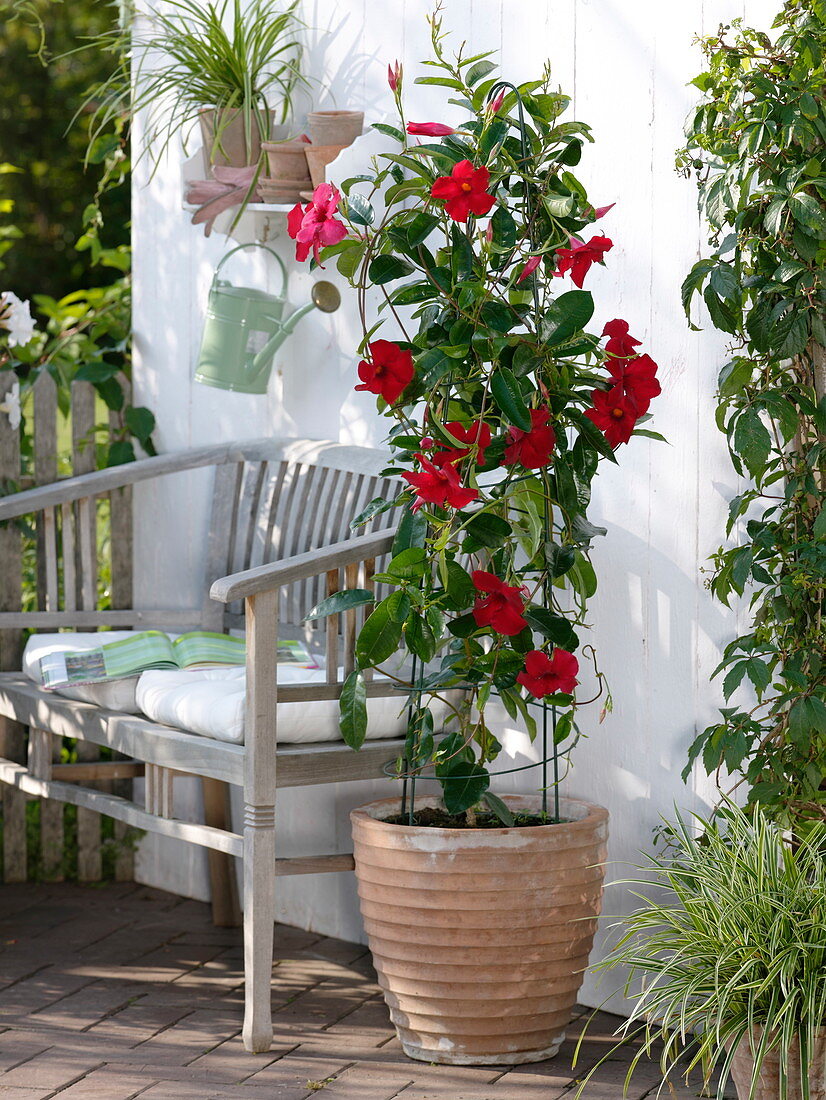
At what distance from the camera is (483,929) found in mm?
2428

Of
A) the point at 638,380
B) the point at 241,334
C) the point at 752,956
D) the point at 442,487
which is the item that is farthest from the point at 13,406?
the point at 752,956

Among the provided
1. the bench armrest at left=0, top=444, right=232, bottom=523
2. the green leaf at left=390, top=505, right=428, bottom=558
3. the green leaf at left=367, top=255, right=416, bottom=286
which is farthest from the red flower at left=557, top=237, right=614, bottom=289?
the bench armrest at left=0, top=444, right=232, bottom=523

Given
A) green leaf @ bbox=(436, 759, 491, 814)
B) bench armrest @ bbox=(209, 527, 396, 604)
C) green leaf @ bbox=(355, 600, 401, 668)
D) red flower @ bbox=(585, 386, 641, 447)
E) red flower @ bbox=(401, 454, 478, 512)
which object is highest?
red flower @ bbox=(585, 386, 641, 447)

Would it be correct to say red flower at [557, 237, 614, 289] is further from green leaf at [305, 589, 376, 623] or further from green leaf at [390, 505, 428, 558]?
green leaf at [305, 589, 376, 623]

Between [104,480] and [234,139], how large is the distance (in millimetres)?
838

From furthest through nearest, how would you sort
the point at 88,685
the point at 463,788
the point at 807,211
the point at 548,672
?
the point at 88,685 → the point at 463,788 → the point at 548,672 → the point at 807,211

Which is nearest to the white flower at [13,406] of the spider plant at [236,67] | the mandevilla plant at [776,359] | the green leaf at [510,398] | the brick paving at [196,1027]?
the spider plant at [236,67]

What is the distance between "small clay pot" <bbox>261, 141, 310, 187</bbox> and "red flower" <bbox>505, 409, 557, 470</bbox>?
1.11 meters

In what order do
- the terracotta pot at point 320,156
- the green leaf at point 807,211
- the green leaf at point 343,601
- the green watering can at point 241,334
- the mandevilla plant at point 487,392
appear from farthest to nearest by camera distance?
1. the green watering can at point 241,334
2. the terracotta pot at point 320,156
3. the green leaf at point 343,601
4. the mandevilla plant at point 487,392
5. the green leaf at point 807,211

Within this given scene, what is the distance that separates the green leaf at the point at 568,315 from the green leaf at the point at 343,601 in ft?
1.74

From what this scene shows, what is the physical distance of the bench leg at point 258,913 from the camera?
2527 mm

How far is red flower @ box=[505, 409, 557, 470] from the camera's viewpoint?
7.79 ft

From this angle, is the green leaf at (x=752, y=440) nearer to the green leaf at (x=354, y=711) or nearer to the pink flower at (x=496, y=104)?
the pink flower at (x=496, y=104)

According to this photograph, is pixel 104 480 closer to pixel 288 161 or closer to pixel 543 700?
pixel 288 161
